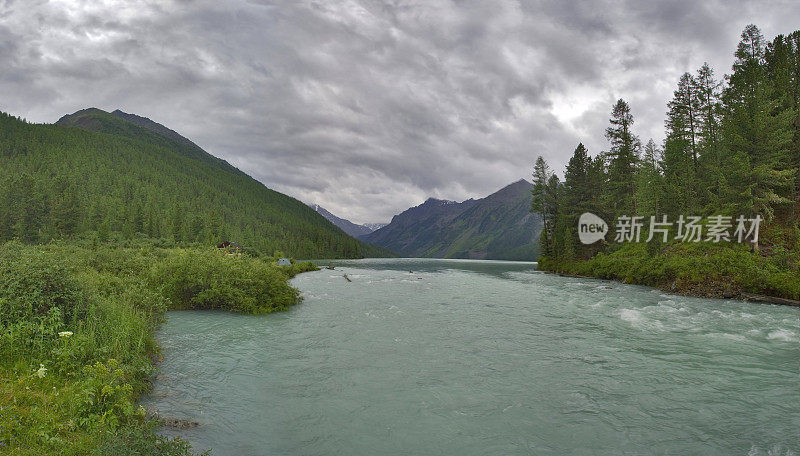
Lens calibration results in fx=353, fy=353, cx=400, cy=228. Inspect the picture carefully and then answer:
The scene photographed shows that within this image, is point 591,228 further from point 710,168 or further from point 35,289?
point 35,289

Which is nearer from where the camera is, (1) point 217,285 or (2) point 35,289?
(2) point 35,289

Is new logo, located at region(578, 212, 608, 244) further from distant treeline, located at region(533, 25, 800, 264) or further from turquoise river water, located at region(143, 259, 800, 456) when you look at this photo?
turquoise river water, located at region(143, 259, 800, 456)

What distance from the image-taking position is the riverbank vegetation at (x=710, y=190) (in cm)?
3306

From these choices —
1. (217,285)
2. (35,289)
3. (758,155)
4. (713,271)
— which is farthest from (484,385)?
(758,155)

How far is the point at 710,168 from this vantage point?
43.4 metres

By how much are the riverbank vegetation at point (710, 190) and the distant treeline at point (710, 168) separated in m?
0.14

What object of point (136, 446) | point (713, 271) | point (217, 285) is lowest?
point (136, 446)

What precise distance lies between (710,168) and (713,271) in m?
18.3

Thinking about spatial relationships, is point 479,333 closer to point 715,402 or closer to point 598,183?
point 715,402

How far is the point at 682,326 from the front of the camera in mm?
19578

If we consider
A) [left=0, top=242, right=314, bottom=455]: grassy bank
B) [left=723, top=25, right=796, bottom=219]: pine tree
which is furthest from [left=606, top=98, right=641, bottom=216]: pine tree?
[left=0, top=242, right=314, bottom=455]: grassy bank

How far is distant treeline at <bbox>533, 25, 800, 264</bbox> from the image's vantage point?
34719mm

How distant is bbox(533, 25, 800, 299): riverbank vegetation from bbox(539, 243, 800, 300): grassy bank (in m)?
0.09

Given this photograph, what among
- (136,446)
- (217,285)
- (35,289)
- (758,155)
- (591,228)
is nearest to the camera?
(136,446)
